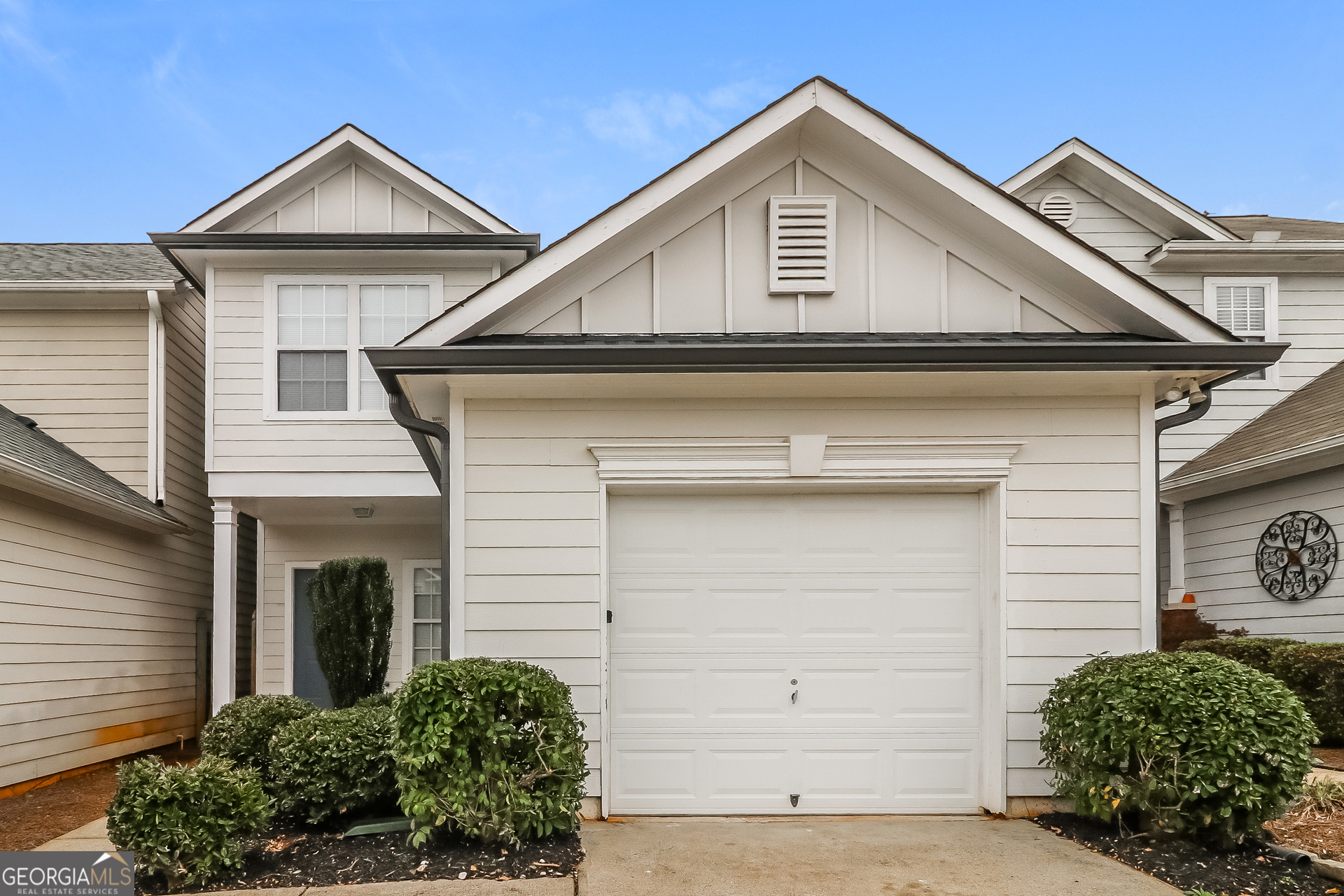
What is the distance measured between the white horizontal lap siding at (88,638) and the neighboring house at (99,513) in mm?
19

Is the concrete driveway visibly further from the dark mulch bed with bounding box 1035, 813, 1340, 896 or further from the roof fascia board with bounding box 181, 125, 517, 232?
the roof fascia board with bounding box 181, 125, 517, 232

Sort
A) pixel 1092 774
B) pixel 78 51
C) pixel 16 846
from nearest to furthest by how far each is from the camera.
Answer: pixel 1092 774 < pixel 16 846 < pixel 78 51

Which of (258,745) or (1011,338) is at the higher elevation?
(1011,338)

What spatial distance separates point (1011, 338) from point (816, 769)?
10.5 ft

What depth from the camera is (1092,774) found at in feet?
17.6

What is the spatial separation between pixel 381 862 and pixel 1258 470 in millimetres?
9371

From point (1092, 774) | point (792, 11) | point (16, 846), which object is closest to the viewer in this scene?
point (1092, 774)

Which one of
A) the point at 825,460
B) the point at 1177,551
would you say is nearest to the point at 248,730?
the point at 825,460

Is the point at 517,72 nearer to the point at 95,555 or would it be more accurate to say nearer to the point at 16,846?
the point at 95,555

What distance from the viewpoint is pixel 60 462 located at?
972 cm

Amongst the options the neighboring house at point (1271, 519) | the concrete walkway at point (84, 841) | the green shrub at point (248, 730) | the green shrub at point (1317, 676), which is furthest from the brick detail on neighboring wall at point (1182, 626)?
the concrete walkway at point (84, 841)

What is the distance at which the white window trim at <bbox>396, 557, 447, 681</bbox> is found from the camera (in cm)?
1191

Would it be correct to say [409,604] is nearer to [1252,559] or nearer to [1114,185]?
[1252,559]

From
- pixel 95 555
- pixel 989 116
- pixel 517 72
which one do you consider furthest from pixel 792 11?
pixel 517 72
